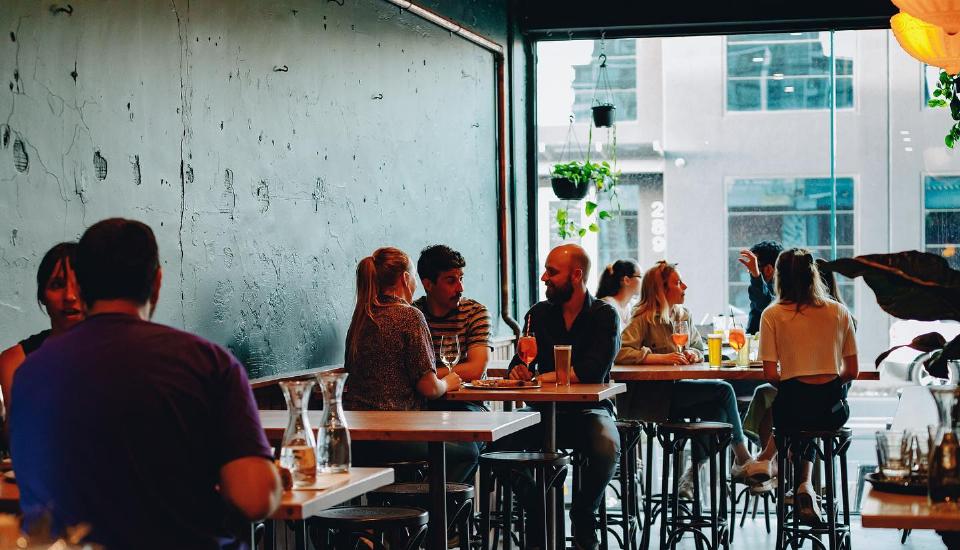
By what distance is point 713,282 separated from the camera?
791 centimetres

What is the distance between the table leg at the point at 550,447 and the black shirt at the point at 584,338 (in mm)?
318

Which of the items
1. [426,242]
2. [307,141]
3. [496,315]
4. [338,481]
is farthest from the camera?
[496,315]

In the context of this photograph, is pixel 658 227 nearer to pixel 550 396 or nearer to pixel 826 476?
pixel 826 476

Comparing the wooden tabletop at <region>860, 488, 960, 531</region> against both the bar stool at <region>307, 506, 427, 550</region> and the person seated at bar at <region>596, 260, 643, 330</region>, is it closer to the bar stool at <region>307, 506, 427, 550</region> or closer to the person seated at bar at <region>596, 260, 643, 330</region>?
the bar stool at <region>307, 506, 427, 550</region>

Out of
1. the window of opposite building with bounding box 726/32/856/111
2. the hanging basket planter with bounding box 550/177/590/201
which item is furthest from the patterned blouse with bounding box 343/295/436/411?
the window of opposite building with bounding box 726/32/856/111

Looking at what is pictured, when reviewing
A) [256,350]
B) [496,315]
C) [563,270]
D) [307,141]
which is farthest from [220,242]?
[496,315]

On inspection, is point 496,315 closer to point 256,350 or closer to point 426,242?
point 426,242

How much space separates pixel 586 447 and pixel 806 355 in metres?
1.08

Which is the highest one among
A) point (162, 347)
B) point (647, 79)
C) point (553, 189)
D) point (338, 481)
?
point (647, 79)

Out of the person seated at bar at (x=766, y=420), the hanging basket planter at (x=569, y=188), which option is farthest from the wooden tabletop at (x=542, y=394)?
the hanging basket planter at (x=569, y=188)

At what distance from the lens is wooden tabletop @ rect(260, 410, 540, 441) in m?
3.54

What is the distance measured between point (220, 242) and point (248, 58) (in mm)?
735

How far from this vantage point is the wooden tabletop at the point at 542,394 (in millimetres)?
4613

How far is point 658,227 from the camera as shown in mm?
8031
